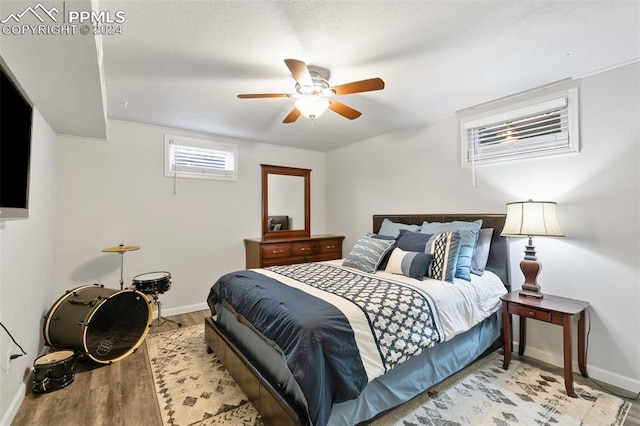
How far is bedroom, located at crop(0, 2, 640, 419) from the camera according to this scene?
218 centimetres

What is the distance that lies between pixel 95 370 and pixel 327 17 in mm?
3253

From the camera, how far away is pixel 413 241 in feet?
9.50

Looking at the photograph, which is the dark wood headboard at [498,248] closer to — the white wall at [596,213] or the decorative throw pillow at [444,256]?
the white wall at [596,213]

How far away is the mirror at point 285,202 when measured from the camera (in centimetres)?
459

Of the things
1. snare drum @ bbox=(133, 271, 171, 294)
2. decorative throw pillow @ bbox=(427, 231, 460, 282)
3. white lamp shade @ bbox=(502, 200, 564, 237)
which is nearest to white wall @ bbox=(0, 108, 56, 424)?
snare drum @ bbox=(133, 271, 171, 294)

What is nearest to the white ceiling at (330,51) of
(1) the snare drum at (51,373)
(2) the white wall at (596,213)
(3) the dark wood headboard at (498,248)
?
(2) the white wall at (596,213)

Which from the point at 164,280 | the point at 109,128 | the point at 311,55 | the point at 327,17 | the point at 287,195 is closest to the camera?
the point at 327,17

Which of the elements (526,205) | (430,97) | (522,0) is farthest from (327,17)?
(526,205)

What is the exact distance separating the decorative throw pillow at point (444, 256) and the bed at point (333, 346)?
0.10 m

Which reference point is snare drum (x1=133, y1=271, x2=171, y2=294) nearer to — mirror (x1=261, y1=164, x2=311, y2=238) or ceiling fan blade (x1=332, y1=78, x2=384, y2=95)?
mirror (x1=261, y1=164, x2=311, y2=238)

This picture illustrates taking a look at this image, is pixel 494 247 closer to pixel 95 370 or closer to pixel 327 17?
pixel 327 17

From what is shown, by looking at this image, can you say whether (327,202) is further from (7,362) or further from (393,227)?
(7,362)

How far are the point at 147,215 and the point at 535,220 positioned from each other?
418 cm

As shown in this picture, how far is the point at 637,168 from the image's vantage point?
2.16 metres
